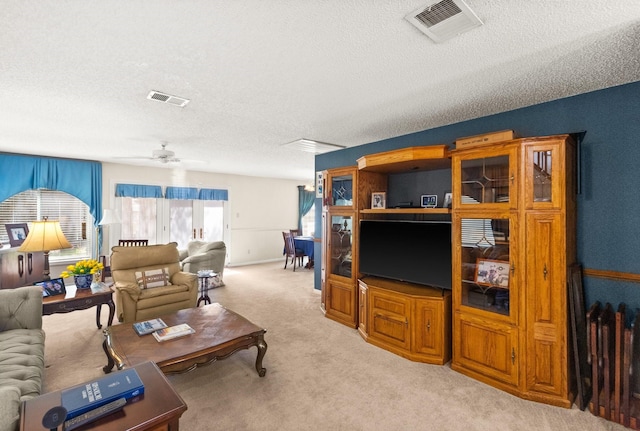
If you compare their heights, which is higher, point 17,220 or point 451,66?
point 451,66

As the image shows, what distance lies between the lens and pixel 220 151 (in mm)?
5051

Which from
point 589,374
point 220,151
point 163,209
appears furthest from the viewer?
point 163,209

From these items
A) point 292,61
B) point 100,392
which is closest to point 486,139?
point 292,61

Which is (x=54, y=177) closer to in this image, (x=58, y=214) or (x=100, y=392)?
(x=58, y=214)

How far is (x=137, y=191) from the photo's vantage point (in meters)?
6.53

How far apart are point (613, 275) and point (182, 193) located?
7.37 meters

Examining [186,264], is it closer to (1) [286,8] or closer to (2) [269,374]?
(2) [269,374]

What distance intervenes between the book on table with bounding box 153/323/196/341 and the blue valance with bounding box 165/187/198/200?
496 cm

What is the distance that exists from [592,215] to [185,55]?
3.39 m

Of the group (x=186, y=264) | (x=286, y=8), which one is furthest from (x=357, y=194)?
(x=186, y=264)

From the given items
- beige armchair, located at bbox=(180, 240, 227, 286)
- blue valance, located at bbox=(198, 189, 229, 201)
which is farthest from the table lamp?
blue valance, located at bbox=(198, 189, 229, 201)

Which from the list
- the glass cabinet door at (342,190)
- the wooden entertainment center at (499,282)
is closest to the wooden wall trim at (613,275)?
the wooden entertainment center at (499,282)

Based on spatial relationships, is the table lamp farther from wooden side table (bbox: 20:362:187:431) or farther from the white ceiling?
wooden side table (bbox: 20:362:187:431)

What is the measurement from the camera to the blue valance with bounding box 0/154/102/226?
201 inches
